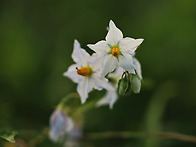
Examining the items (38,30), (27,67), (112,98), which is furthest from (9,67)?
(112,98)

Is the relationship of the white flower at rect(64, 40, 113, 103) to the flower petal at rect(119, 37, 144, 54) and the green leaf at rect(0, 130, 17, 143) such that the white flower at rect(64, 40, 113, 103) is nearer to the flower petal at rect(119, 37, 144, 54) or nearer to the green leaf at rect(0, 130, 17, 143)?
the flower petal at rect(119, 37, 144, 54)

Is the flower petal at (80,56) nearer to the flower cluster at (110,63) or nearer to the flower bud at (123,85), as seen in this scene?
the flower cluster at (110,63)

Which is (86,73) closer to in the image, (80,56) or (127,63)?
(80,56)

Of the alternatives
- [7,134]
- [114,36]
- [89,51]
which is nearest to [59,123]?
[7,134]

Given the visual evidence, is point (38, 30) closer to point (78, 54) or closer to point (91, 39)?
point (91, 39)

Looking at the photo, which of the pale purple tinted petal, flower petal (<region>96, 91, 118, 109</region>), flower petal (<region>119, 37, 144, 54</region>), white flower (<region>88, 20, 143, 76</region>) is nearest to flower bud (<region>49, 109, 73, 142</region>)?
flower petal (<region>96, 91, 118, 109</region>)

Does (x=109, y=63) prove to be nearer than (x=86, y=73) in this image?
Yes
